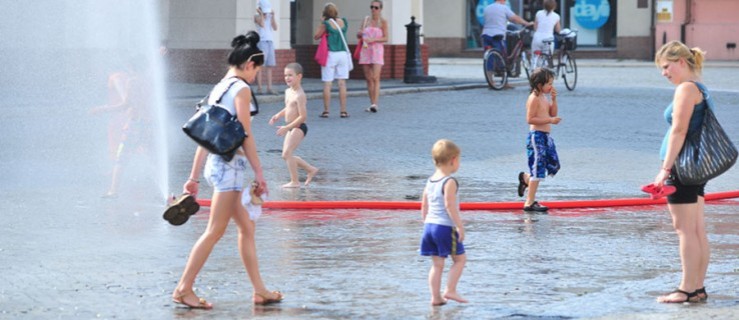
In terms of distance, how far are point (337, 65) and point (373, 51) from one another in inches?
39.6

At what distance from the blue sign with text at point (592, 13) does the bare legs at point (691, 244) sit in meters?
40.3

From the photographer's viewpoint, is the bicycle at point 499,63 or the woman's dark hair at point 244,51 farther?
the bicycle at point 499,63

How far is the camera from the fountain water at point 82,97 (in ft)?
41.4

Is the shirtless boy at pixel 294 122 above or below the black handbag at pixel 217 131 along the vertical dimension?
below

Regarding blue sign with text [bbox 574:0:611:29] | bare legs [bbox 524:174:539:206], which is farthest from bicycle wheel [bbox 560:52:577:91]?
blue sign with text [bbox 574:0:611:29]

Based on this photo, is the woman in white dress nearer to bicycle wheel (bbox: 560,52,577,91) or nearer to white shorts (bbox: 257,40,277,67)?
bicycle wheel (bbox: 560,52,577,91)

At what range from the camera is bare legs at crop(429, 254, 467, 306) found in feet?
25.3

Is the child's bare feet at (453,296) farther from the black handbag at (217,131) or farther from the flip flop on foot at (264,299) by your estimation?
the black handbag at (217,131)

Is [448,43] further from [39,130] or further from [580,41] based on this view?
[39,130]

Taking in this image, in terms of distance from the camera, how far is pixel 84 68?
942 inches

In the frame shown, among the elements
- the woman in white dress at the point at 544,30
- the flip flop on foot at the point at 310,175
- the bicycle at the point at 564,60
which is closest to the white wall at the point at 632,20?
the bicycle at the point at 564,60

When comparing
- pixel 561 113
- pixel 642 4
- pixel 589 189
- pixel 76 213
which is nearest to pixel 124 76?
pixel 76 213

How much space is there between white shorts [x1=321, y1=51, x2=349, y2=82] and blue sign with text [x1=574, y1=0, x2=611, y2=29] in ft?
89.5

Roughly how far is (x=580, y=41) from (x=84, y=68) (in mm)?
27122
